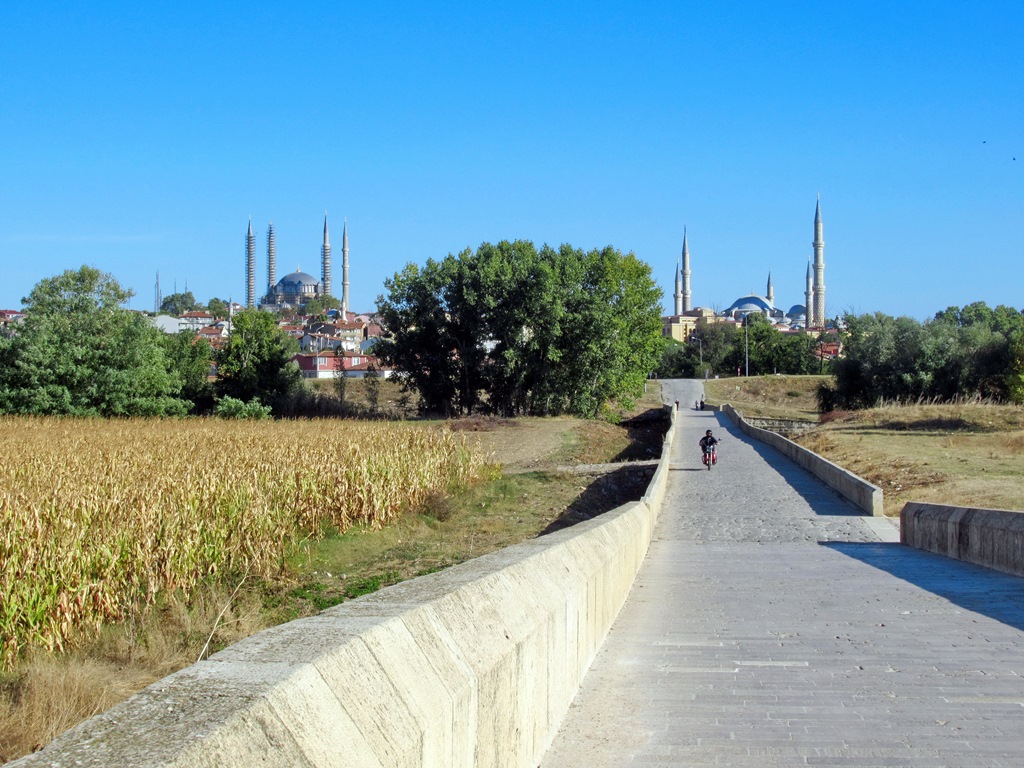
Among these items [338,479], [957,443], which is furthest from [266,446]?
[957,443]

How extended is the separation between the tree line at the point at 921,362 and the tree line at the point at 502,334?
Answer: 24.8 m

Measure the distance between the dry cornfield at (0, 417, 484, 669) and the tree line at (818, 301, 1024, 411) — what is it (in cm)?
5640

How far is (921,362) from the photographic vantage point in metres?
74.8

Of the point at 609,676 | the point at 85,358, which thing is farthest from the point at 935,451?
the point at 85,358

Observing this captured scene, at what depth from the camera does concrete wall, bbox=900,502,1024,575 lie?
11234 mm

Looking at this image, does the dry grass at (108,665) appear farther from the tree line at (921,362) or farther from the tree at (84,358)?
the tree line at (921,362)

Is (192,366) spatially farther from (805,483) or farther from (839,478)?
(839,478)

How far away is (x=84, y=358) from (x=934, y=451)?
38.3 m

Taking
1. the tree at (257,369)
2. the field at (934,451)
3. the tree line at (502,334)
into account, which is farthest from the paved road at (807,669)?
the tree at (257,369)

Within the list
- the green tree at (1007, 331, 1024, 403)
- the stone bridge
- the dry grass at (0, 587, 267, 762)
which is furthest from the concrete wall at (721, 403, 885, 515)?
the green tree at (1007, 331, 1024, 403)

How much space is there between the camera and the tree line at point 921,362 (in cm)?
7219

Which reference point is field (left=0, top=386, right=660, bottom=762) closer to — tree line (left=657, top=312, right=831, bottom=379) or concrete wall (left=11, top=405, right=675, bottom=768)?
concrete wall (left=11, top=405, right=675, bottom=768)

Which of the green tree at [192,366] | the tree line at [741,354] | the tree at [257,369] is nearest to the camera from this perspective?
the green tree at [192,366]

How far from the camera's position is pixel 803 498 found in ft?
78.4
